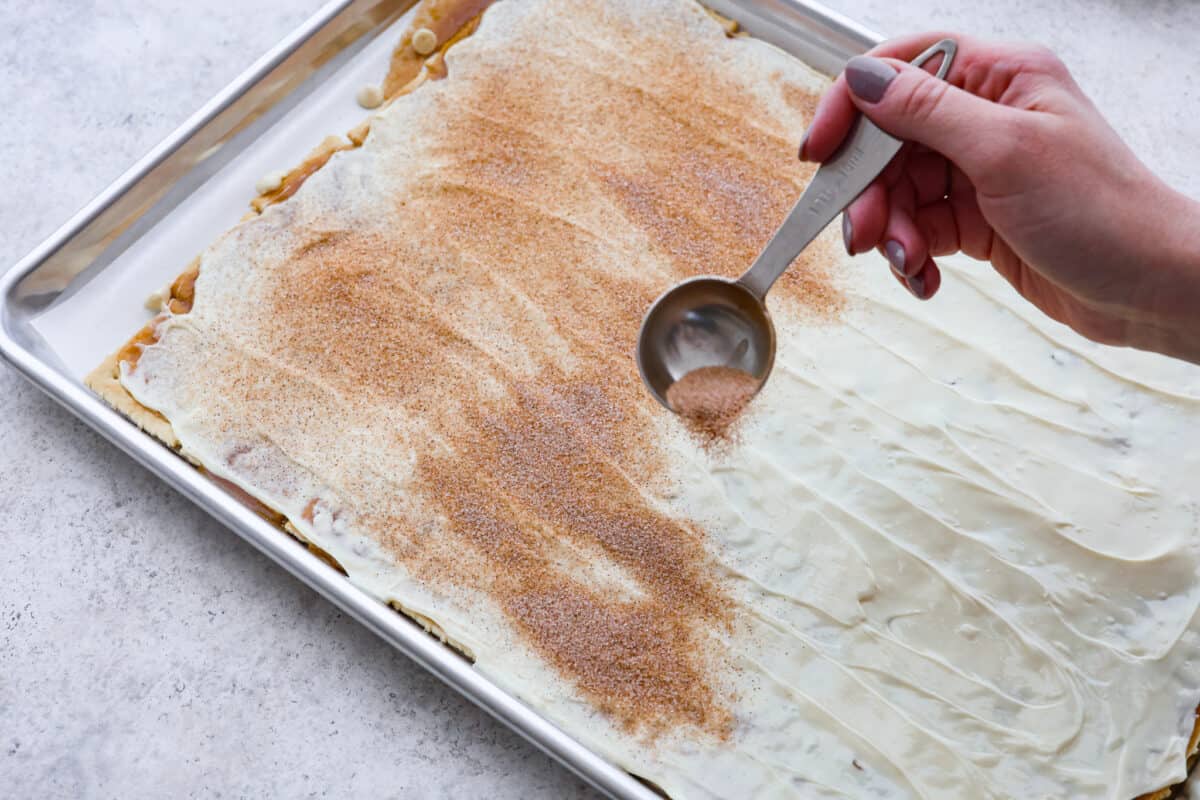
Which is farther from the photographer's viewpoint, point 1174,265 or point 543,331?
point 543,331

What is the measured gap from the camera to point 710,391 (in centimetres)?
159

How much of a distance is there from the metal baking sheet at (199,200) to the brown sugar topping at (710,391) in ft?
2.10

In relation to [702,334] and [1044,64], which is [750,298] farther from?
[1044,64]

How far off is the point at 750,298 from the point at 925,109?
0.36 metres

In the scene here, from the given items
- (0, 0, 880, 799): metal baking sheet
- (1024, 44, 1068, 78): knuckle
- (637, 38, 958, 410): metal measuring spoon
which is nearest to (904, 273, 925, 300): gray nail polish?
(637, 38, 958, 410): metal measuring spoon

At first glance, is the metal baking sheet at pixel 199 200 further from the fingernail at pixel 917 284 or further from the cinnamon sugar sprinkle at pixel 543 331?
the fingernail at pixel 917 284

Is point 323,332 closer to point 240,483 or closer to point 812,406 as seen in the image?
point 240,483

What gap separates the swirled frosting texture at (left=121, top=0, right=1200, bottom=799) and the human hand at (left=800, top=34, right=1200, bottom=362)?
29 centimetres

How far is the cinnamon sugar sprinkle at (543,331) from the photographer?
64.4 inches

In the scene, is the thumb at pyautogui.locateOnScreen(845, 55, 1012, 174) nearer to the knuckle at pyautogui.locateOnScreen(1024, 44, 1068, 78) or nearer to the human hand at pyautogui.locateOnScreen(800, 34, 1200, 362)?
the human hand at pyautogui.locateOnScreen(800, 34, 1200, 362)

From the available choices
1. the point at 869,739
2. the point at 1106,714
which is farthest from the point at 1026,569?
the point at 869,739

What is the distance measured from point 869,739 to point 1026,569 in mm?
360

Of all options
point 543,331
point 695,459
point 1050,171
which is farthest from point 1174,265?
point 543,331

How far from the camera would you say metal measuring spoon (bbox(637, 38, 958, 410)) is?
1.42 metres
